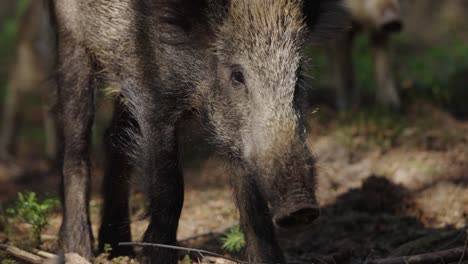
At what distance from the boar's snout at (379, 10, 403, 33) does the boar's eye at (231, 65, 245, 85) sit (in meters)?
4.56

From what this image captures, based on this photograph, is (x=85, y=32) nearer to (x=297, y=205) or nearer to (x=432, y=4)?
(x=297, y=205)

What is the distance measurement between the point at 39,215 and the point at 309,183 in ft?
6.91

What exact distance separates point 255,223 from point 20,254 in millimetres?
1319

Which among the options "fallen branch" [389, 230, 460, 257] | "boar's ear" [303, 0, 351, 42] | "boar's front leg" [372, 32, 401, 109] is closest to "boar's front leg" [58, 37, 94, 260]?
"boar's ear" [303, 0, 351, 42]

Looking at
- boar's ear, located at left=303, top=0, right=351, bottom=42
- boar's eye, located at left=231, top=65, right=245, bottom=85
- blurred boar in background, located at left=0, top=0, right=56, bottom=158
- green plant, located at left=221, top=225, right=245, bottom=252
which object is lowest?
green plant, located at left=221, top=225, right=245, bottom=252

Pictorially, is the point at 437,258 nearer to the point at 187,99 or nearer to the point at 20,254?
the point at 187,99

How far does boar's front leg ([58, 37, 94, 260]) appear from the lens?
205 inches

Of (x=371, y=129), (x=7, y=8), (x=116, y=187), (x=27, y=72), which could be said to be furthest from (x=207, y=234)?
(x=7, y=8)

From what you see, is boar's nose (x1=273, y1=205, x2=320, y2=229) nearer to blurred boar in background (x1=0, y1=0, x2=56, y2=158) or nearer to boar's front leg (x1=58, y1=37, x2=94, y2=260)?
boar's front leg (x1=58, y1=37, x2=94, y2=260)

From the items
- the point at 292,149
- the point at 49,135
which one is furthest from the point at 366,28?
the point at 292,149

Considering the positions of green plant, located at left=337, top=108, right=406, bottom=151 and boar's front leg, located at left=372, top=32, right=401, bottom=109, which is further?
boar's front leg, located at left=372, top=32, right=401, bottom=109

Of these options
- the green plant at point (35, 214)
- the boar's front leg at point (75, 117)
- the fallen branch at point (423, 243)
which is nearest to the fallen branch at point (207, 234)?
the boar's front leg at point (75, 117)

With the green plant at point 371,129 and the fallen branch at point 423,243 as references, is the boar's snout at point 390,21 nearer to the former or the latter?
the green plant at point 371,129

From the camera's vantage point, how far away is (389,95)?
8.91 meters
